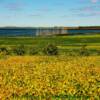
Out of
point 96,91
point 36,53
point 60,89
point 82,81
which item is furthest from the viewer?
A: point 36,53

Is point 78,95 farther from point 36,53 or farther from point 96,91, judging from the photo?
point 36,53

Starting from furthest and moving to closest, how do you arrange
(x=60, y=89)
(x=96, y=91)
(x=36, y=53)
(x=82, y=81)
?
(x=36, y=53) → (x=82, y=81) → (x=60, y=89) → (x=96, y=91)

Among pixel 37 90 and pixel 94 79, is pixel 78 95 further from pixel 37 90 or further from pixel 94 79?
pixel 94 79

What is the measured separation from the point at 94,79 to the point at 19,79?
3.55 m

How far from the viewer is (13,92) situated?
16594 mm

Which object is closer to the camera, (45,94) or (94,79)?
(45,94)

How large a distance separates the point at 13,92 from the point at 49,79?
11.2 ft

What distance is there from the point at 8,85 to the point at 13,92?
1.59m

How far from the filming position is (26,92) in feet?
55.8

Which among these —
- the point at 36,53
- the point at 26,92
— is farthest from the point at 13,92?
the point at 36,53

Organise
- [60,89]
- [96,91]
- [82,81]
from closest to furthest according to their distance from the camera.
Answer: [96,91], [60,89], [82,81]

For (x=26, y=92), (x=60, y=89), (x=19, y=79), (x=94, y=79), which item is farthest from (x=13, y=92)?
(x=94, y=79)

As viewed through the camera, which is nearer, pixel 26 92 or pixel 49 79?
pixel 26 92

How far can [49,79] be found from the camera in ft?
64.5
